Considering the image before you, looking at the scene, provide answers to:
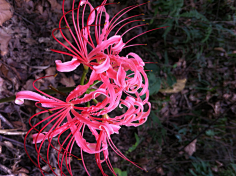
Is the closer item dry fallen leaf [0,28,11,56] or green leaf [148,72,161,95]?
dry fallen leaf [0,28,11,56]

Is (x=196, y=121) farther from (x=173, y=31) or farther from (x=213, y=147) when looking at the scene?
(x=173, y=31)

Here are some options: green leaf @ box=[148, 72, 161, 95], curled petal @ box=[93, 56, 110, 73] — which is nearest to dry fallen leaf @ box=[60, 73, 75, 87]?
green leaf @ box=[148, 72, 161, 95]

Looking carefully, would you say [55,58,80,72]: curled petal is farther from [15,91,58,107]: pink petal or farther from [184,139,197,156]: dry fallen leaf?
[184,139,197,156]: dry fallen leaf

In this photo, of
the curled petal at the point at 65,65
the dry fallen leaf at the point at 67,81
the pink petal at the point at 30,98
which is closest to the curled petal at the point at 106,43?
the curled petal at the point at 65,65

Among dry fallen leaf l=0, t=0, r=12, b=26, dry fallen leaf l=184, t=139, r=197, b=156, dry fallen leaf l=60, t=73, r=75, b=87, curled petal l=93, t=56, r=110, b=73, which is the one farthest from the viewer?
dry fallen leaf l=184, t=139, r=197, b=156

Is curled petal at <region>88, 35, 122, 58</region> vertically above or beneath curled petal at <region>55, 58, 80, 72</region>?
above

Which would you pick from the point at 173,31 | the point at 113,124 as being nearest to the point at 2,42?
the point at 113,124

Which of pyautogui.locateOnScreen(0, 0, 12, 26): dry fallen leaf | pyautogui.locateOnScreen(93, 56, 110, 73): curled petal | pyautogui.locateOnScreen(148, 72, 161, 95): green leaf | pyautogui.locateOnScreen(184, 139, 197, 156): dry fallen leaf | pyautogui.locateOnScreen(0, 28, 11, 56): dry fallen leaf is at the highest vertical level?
pyautogui.locateOnScreen(0, 0, 12, 26): dry fallen leaf

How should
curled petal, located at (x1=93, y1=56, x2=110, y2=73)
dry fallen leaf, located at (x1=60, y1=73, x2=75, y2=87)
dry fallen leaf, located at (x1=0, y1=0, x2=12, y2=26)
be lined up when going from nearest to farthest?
curled petal, located at (x1=93, y1=56, x2=110, y2=73)
dry fallen leaf, located at (x1=0, y1=0, x2=12, y2=26)
dry fallen leaf, located at (x1=60, y1=73, x2=75, y2=87)

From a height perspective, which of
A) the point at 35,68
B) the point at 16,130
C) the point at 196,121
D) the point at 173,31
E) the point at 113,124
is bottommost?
the point at 196,121

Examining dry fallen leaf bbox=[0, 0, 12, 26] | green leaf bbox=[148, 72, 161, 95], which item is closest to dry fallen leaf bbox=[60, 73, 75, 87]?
dry fallen leaf bbox=[0, 0, 12, 26]
